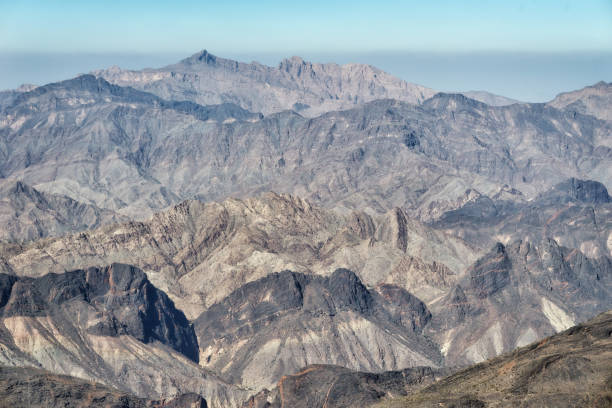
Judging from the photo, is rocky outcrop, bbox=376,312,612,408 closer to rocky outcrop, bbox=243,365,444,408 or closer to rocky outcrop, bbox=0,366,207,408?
rocky outcrop, bbox=243,365,444,408

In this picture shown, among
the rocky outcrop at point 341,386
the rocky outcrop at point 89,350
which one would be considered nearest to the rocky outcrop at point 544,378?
the rocky outcrop at point 341,386

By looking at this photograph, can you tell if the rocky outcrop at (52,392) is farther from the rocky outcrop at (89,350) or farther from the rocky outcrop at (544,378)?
the rocky outcrop at (544,378)

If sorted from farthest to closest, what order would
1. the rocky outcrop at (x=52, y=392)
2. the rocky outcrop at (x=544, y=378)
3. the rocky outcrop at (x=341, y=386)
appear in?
the rocky outcrop at (x=52, y=392)
the rocky outcrop at (x=341, y=386)
the rocky outcrop at (x=544, y=378)

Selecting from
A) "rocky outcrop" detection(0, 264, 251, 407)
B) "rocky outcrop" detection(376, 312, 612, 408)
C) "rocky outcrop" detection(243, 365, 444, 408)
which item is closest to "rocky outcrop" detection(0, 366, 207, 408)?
"rocky outcrop" detection(243, 365, 444, 408)

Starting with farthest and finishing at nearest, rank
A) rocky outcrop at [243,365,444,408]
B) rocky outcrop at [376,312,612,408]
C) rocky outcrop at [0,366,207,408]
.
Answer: rocky outcrop at [0,366,207,408], rocky outcrop at [243,365,444,408], rocky outcrop at [376,312,612,408]

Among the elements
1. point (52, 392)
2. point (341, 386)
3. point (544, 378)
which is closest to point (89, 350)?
point (52, 392)

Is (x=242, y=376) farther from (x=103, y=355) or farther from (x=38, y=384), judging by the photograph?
(x=38, y=384)
